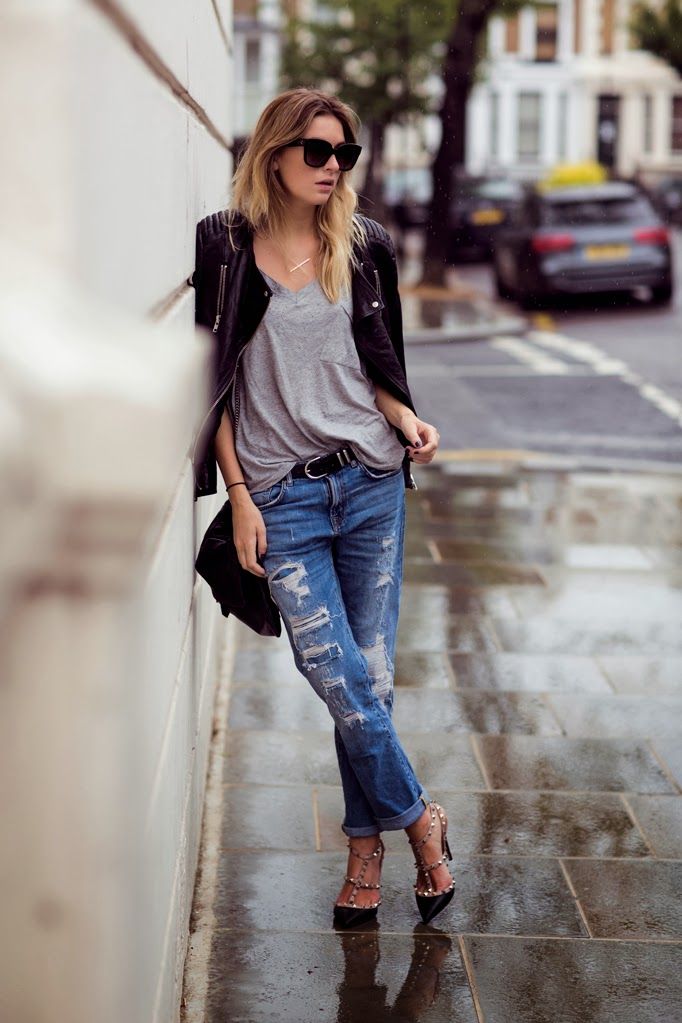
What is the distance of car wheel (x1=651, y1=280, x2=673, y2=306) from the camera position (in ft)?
65.6

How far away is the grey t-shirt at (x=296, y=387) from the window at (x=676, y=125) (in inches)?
2492

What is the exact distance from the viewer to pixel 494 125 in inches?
2589

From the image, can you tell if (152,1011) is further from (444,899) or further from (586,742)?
(586,742)

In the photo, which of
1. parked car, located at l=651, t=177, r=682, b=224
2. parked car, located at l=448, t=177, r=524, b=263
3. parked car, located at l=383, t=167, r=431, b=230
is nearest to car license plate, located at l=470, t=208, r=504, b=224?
parked car, located at l=448, t=177, r=524, b=263

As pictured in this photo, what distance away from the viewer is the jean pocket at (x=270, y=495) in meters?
3.26

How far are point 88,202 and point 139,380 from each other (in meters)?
A: 0.42

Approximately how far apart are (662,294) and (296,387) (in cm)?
1755

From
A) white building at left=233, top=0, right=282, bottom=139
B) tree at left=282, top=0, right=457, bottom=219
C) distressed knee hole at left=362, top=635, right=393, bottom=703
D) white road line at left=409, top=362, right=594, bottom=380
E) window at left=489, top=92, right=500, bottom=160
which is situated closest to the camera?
distressed knee hole at left=362, top=635, right=393, bottom=703

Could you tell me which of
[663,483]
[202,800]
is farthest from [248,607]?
[663,483]

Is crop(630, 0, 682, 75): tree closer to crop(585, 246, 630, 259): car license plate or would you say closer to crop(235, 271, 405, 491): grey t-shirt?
crop(585, 246, 630, 259): car license plate

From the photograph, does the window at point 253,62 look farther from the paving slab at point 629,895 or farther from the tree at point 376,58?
the paving slab at point 629,895

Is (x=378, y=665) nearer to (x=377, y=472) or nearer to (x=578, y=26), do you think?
(x=377, y=472)

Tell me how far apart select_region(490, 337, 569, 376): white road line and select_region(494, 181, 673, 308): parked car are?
239cm

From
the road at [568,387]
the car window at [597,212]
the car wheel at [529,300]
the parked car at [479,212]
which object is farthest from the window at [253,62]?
the road at [568,387]
